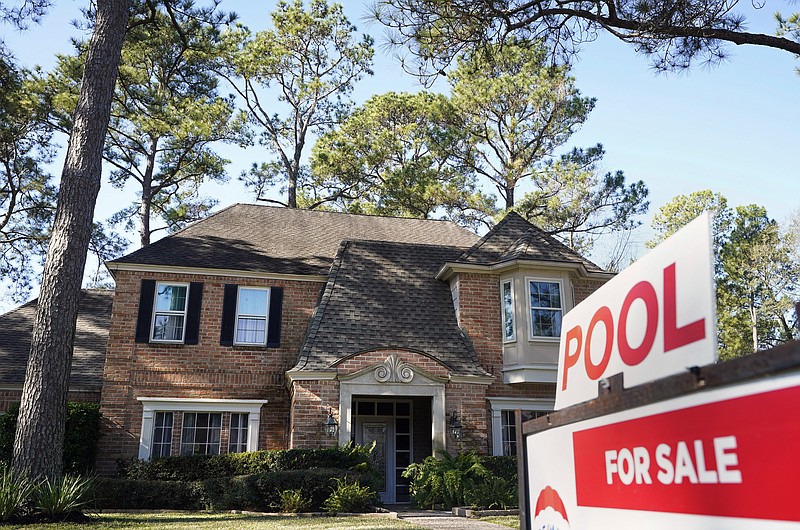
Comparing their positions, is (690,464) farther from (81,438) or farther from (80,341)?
(80,341)

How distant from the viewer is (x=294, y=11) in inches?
1125

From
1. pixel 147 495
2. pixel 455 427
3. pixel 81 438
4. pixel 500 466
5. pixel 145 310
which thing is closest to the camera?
pixel 147 495

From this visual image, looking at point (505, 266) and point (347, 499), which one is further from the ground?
point (505, 266)

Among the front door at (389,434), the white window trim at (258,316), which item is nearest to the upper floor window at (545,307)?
the front door at (389,434)

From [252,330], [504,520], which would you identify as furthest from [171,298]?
[504,520]

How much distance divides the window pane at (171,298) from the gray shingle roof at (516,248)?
24.0ft

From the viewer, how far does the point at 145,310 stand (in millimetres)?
16234

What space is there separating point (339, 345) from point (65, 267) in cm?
620

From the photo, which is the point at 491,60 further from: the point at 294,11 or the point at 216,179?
the point at 294,11

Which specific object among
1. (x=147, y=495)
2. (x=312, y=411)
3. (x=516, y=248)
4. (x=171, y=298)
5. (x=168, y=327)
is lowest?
(x=147, y=495)

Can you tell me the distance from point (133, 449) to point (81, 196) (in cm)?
685

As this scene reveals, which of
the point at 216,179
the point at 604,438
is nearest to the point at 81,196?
the point at 604,438

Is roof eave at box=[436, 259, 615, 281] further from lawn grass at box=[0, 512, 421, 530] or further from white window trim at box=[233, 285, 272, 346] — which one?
lawn grass at box=[0, 512, 421, 530]

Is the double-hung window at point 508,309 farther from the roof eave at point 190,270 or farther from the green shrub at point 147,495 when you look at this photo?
the green shrub at point 147,495
